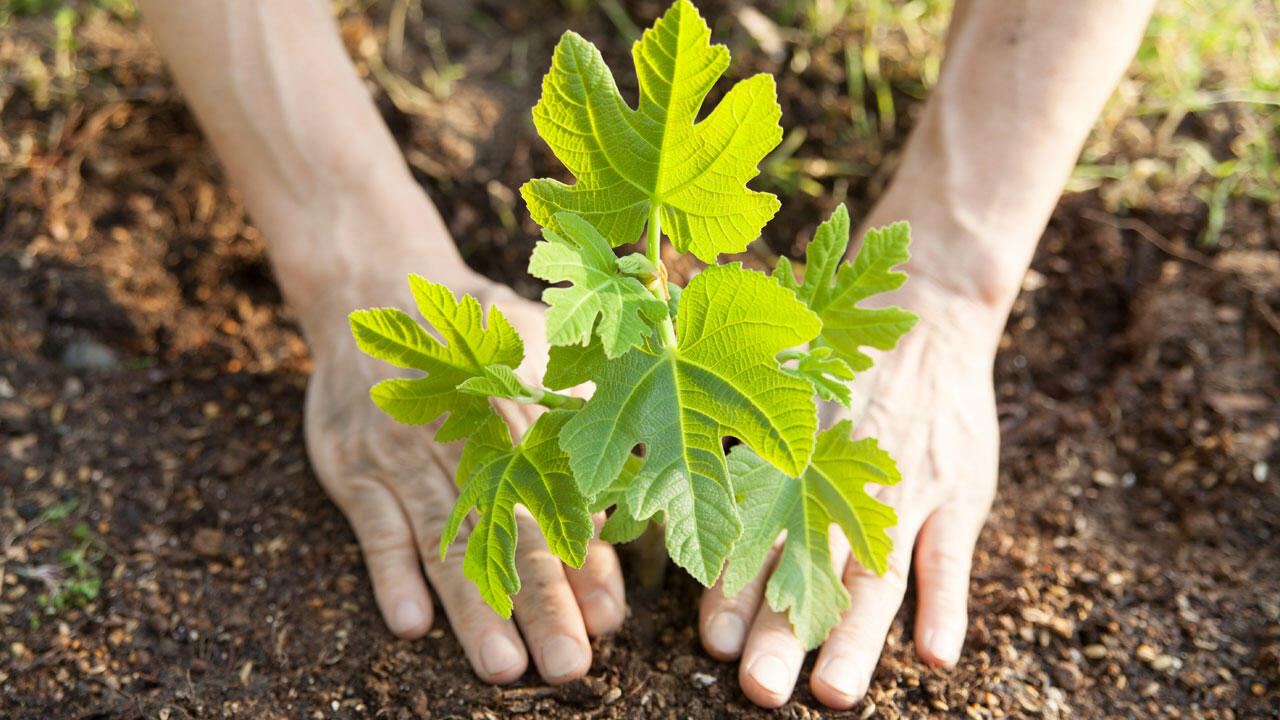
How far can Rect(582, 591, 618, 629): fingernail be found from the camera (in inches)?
77.0

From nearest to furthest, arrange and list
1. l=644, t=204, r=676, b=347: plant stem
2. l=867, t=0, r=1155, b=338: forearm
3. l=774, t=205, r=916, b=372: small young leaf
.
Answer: l=644, t=204, r=676, b=347: plant stem < l=774, t=205, r=916, b=372: small young leaf < l=867, t=0, r=1155, b=338: forearm

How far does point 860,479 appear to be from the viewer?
5.50 ft

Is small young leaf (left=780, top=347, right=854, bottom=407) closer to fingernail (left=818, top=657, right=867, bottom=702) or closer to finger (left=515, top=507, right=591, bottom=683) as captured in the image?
fingernail (left=818, top=657, right=867, bottom=702)

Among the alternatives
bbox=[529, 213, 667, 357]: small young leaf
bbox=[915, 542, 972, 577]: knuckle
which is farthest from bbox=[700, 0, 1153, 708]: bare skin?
bbox=[529, 213, 667, 357]: small young leaf

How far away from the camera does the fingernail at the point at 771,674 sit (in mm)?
1818

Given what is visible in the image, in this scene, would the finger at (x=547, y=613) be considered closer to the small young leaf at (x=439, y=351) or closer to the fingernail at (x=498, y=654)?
the fingernail at (x=498, y=654)

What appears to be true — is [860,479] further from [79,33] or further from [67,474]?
[79,33]

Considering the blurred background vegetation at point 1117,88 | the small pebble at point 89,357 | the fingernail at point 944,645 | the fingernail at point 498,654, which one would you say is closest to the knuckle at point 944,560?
the fingernail at point 944,645

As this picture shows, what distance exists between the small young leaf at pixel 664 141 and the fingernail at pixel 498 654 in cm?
85

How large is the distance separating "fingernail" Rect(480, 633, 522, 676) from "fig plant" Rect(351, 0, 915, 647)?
0.42 metres

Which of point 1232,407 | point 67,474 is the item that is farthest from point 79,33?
point 1232,407

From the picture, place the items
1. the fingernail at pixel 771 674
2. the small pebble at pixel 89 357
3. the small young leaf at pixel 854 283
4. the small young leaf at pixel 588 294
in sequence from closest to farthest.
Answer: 1. the small young leaf at pixel 588 294
2. the small young leaf at pixel 854 283
3. the fingernail at pixel 771 674
4. the small pebble at pixel 89 357

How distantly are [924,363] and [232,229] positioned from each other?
1926mm

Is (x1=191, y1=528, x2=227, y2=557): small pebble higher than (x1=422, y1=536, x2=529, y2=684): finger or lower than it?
lower
